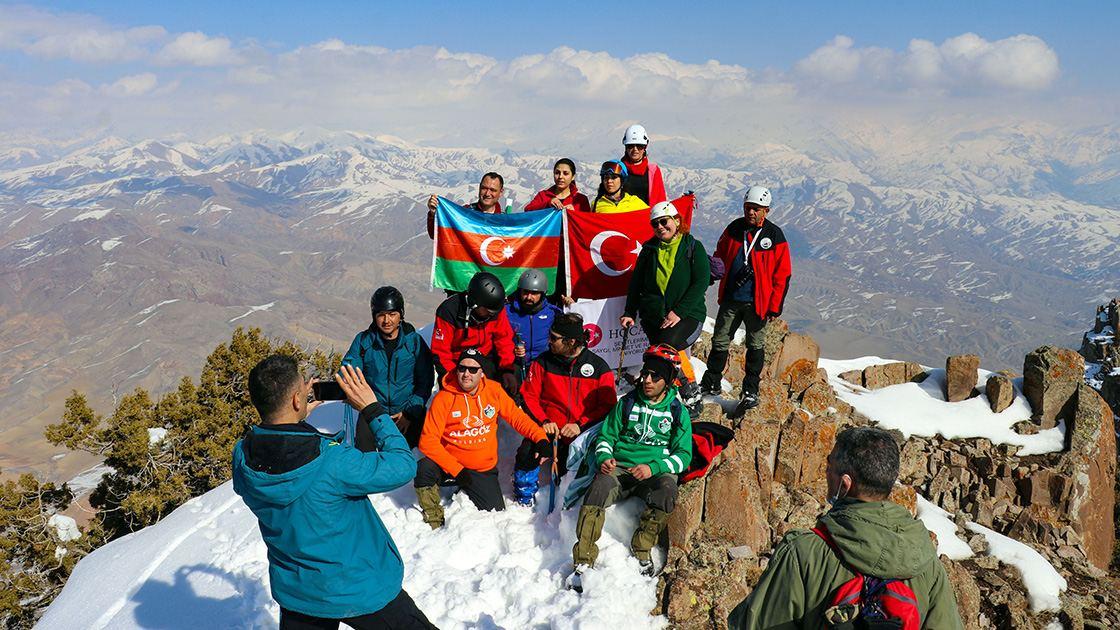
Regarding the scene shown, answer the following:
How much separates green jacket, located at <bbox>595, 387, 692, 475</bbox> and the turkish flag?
460cm

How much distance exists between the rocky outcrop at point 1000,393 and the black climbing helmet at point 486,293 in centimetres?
1269

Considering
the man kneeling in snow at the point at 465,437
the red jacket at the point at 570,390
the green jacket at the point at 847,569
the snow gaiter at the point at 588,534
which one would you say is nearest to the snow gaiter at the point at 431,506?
the man kneeling in snow at the point at 465,437

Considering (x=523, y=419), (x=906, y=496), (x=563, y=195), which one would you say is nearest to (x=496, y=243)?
(x=563, y=195)

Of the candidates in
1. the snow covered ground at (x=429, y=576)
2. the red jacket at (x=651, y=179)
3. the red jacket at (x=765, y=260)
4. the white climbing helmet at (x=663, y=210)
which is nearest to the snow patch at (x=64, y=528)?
the snow covered ground at (x=429, y=576)

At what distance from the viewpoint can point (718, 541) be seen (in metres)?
7.40

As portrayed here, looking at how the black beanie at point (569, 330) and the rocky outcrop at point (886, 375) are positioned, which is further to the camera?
the rocky outcrop at point (886, 375)

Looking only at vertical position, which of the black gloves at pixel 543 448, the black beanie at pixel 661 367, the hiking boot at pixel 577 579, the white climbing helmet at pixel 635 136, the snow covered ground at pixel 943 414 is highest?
the white climbing helmet at pixel 635 136

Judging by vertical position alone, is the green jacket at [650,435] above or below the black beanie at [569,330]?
below

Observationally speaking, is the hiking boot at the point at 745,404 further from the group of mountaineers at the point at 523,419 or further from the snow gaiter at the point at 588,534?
the snow gaiter at the point at 588,534

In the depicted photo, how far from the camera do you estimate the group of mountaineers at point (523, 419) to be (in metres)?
3.72

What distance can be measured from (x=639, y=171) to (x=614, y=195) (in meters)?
0.88

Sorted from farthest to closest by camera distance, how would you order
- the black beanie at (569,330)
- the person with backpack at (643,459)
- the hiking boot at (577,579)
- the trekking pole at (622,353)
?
the trekking pole at (622,353), the black beanie at (569,330), the person with backpack at (643,459), the hiking boot at (577,579)

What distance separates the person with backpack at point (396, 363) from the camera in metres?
8.62

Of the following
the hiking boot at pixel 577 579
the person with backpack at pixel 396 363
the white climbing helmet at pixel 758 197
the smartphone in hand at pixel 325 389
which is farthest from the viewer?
the white climbing helmet at pixel 758 197
